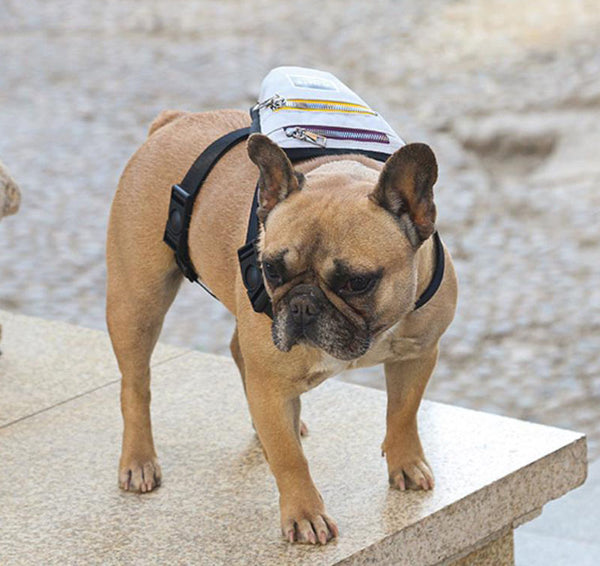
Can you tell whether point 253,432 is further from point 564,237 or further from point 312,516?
point 564,237

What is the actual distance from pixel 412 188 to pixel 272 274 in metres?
0.42

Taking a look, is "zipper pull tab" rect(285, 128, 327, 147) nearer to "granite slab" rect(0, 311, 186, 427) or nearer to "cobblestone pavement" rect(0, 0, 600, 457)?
"granite slab" rect(0, 311, 186, 427)

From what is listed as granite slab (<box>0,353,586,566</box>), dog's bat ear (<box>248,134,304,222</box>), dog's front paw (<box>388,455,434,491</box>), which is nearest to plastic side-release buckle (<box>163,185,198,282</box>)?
dog's bat ear (<box>248,134,304,222</box>)

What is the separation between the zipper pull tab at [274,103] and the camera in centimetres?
348

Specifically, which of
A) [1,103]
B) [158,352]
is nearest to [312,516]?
[158,352]

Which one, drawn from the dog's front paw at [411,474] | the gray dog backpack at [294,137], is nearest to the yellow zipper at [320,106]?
the gray dog backpack at [294,137]

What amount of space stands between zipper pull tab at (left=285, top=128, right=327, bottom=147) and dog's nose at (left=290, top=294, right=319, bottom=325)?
66 centimetres

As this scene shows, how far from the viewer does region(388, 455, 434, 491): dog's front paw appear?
372 cm

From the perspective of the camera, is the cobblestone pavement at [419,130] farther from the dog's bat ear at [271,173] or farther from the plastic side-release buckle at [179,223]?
the dog's bat ear at [271,173]

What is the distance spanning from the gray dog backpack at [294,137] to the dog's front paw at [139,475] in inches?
27.1

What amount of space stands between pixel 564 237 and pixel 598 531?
405cm

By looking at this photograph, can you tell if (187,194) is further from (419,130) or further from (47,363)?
(419,130)

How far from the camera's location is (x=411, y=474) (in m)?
3.72

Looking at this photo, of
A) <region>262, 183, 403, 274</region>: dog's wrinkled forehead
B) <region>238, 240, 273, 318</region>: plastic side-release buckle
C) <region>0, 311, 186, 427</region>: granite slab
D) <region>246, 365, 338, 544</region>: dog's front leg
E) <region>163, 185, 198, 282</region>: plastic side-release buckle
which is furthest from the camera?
<region>0, 311, 186, 427</region>: granite slab
